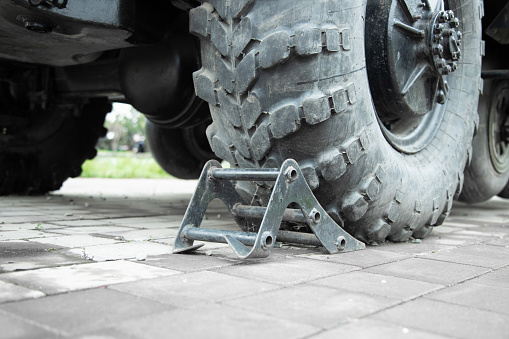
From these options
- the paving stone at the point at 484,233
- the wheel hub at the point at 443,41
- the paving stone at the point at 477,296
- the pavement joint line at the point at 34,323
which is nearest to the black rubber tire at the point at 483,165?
the paving stone at the point at 484,233

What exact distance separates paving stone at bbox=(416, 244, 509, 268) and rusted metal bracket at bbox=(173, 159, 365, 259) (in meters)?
0.31

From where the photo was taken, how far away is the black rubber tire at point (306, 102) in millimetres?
1977

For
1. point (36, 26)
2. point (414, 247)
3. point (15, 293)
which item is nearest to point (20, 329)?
point (15, 293)

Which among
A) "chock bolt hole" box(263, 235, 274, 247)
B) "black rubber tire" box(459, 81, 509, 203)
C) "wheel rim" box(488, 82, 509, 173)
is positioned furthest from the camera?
"wheel rim" box(488, 82, 509, 173)

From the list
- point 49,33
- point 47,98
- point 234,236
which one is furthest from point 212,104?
point 47,98

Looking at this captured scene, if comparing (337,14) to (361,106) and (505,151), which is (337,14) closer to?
(361,106)

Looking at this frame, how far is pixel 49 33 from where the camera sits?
245cm

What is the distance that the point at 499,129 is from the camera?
3967 millimetres

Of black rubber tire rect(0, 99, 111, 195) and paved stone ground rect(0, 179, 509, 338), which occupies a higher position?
black rubber tire rect(0, 99, 111, 195)

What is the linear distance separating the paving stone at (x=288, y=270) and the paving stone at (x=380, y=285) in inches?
2.2

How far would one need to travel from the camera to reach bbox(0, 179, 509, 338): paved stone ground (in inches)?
45.2

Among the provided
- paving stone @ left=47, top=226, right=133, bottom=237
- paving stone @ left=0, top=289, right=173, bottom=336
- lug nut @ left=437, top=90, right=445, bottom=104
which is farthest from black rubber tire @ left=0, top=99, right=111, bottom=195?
paving stone @ left=0, top=289, right=173, bottom=336

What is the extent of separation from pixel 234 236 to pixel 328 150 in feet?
1.53

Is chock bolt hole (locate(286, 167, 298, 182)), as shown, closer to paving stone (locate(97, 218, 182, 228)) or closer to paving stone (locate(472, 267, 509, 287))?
paving stone (locate(472, 267, 509, 287))
